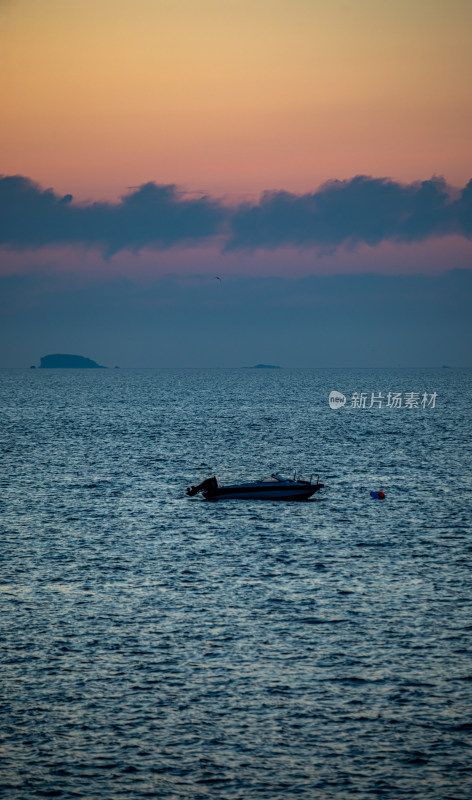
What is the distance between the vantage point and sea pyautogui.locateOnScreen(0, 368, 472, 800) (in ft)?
94.7

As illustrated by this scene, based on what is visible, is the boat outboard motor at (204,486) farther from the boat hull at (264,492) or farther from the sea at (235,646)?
the sea at (235,646)

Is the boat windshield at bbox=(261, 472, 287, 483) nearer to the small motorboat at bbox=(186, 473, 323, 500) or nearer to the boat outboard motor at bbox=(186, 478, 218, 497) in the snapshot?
the small motorboat at bbox=(186, 473, 323, 500)

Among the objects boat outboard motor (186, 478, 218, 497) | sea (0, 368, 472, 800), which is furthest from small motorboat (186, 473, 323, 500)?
sea (0, 368, 472, 800)

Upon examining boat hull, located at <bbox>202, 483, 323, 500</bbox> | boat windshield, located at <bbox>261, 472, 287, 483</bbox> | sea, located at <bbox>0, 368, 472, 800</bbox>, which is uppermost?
boat windshield, located at <bbox>261, 472, 287, 483</bbox>

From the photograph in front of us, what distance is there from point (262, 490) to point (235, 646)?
133 feet

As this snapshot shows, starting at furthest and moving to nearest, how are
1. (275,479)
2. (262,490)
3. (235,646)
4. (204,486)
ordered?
1. (275,479)
2. (204,486)
3. (262,490)
4. (235,646)

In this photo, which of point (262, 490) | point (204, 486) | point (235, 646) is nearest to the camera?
point (235, 646)

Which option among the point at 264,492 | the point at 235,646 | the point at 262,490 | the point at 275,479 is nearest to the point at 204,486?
the point at 262,490

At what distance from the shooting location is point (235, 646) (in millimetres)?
39906

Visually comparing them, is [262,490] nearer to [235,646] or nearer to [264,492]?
[264,492]

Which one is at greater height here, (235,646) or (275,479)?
(275,479)

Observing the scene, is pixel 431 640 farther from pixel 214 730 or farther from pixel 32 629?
pixel 32 629

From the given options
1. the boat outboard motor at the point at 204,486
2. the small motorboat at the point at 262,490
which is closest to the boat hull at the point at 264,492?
the small motorboat at the point at 262,490

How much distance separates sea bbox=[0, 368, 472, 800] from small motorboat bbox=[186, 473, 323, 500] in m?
0.89
